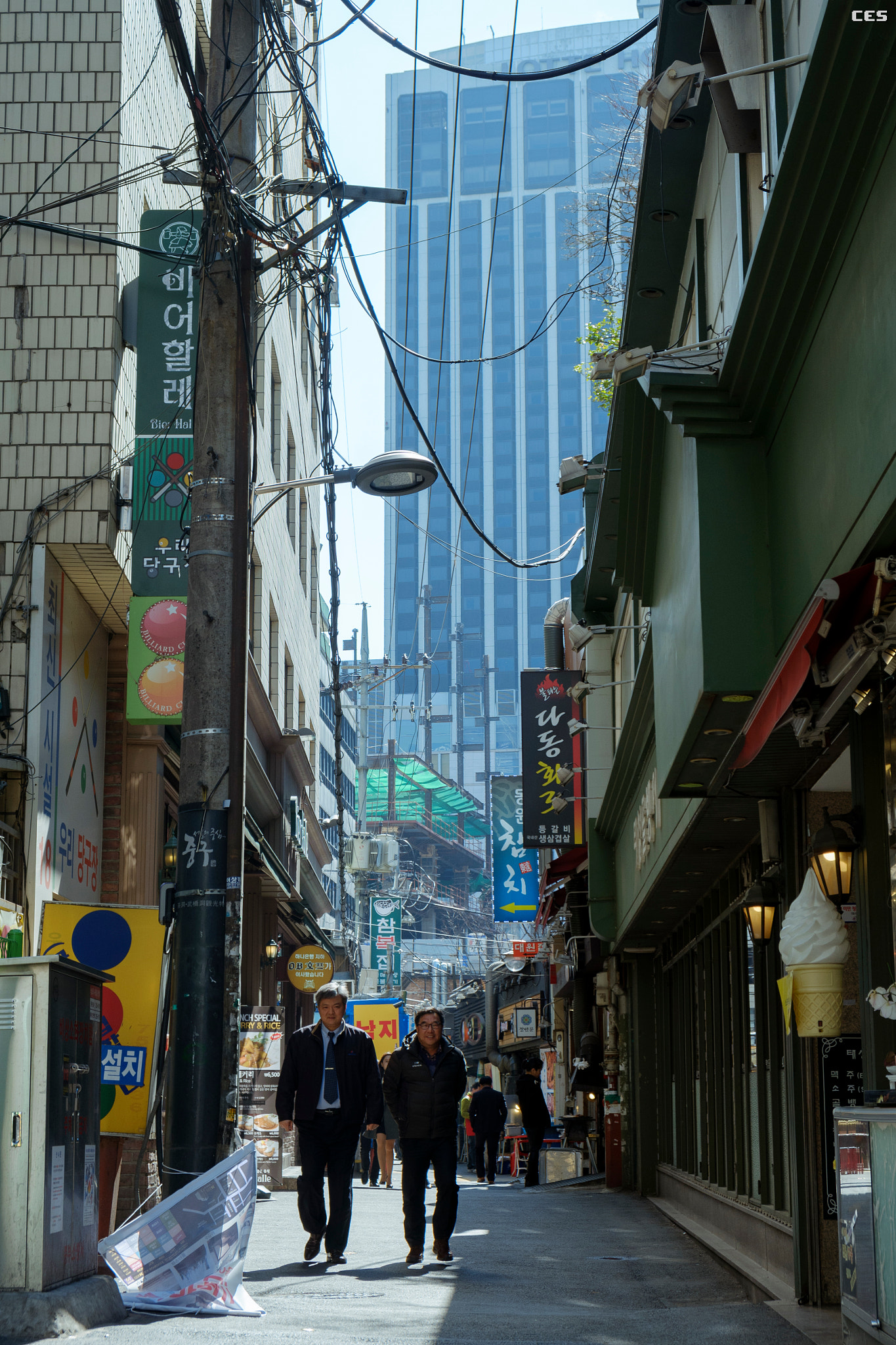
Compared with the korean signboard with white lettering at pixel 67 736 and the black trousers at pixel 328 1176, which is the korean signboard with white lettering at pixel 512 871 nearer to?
the korean signboard with white lettering at pixel 67 736

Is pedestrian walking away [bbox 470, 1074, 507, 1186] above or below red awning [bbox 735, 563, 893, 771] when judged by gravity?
below

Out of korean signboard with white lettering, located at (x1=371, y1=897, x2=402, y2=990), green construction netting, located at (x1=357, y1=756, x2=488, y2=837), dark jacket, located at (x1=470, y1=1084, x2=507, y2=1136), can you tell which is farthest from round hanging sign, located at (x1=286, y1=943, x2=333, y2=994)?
green construction netting, located at (x1=357, y1=756, x2=488, y2=837)

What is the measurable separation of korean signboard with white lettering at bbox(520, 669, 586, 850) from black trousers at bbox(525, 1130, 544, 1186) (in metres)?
4.72

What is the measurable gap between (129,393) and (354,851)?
130 ft

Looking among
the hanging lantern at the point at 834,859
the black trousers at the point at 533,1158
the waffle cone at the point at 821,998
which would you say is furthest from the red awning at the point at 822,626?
the black trousers at the point at 533,1158

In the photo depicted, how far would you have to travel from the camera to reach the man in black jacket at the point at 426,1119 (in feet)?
32.5

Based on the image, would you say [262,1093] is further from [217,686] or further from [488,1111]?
[217,686]

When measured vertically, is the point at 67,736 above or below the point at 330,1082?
above

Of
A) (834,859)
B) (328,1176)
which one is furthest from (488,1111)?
(834,859)

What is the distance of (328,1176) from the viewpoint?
386 inches

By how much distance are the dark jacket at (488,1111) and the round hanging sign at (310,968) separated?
3.41 m

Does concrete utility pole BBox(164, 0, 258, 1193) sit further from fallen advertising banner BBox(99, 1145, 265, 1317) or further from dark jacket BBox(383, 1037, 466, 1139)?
dark jacket BBox(383, 1037, 466, 1139)

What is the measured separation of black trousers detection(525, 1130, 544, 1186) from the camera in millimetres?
22578

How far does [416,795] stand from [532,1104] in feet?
371
